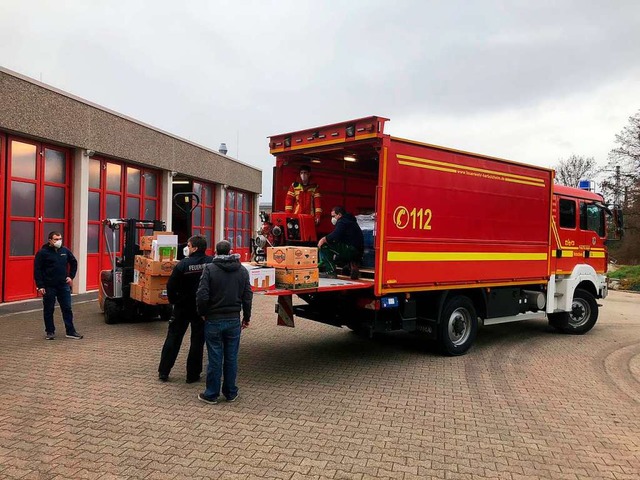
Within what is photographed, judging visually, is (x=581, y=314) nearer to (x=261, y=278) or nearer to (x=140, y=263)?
(x=261, y=278)

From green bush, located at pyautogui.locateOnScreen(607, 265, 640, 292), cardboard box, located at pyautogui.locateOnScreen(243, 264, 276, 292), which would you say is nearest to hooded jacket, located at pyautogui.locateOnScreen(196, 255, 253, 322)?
cardboard box, located at pyautogui.locateOnScreen(243, 264, 276, 292)

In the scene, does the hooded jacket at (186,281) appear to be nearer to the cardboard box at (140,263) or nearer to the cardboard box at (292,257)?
the cardboard box at (292,257)

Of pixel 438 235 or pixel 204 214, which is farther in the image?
pixel 204 214

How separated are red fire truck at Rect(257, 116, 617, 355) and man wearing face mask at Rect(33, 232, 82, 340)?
304cm

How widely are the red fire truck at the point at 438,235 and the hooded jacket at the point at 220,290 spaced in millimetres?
639

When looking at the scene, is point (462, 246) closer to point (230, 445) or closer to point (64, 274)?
point (230, 445)

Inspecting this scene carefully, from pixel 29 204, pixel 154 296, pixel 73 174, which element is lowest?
pixel 154 296

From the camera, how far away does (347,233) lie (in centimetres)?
705

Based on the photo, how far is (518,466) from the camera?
3971 millimetres

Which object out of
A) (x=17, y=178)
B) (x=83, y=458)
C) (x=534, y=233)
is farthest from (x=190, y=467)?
(x=17, y=178)

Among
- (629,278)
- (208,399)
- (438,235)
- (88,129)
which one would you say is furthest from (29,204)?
(629,278)

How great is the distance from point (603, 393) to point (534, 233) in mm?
3106

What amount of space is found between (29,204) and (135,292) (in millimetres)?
4466

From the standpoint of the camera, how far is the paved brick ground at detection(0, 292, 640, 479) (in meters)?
3.88
